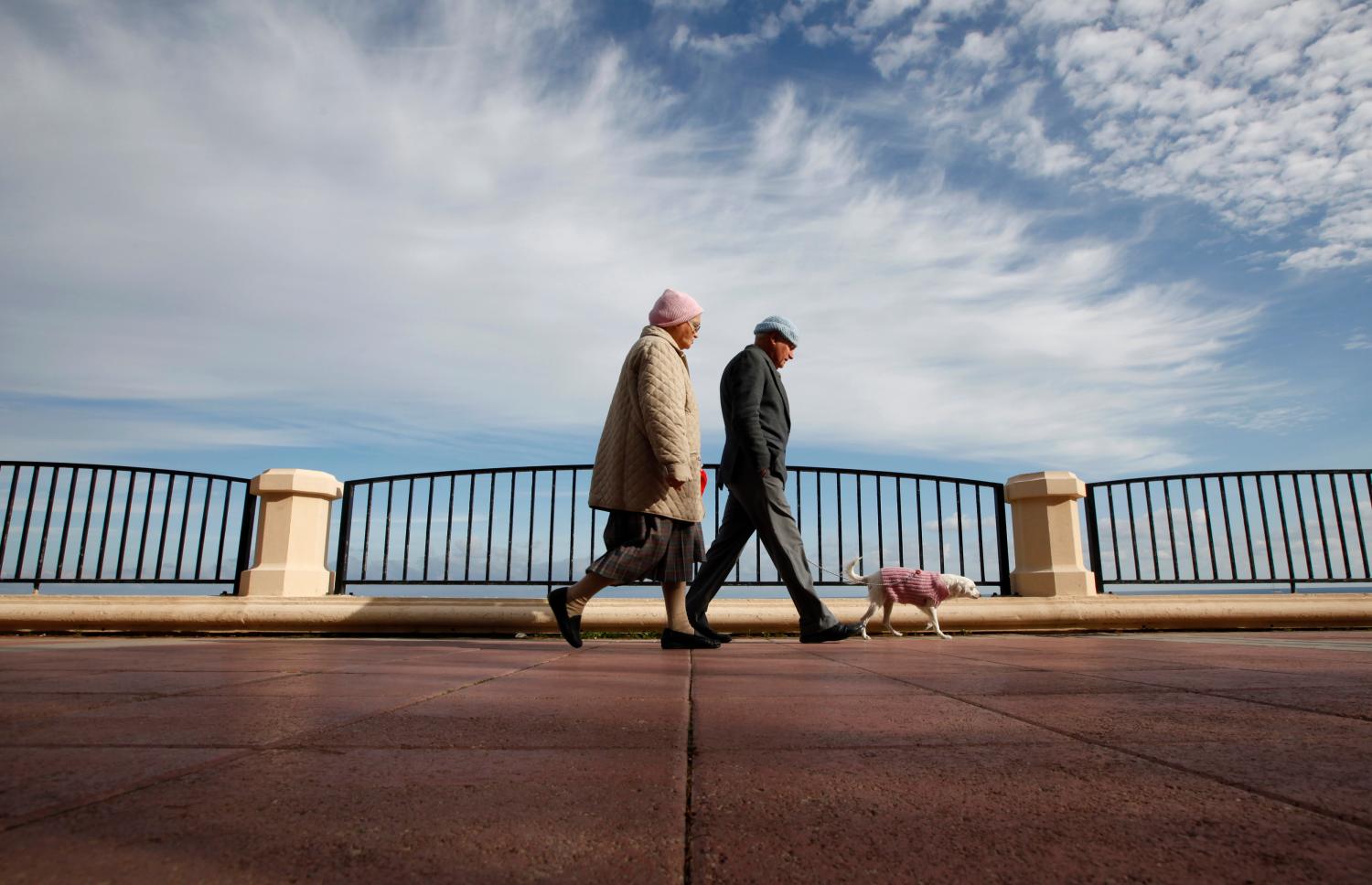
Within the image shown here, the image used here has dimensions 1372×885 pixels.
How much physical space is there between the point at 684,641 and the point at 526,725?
104 inches

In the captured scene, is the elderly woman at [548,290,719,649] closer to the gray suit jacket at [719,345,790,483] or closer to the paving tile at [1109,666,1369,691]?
the gray suit jacket at [719,345,790,483]

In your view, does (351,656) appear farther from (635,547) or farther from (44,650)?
(44,650)

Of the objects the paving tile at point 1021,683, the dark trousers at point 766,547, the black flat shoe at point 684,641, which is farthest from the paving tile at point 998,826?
the dark trousers at point 766,547

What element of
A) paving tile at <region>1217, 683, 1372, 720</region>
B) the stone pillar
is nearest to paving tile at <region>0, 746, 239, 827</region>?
paving tile at <region>1217, 683, 1372, 720</region>

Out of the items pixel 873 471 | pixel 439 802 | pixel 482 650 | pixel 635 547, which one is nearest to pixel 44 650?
pixel 482 650

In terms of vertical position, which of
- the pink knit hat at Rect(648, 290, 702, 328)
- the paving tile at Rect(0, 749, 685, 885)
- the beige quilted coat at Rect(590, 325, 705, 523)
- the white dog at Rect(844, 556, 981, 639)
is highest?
the pink knit hat at Rect(648, 290, 702, 328)

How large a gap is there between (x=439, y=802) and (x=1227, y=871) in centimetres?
100

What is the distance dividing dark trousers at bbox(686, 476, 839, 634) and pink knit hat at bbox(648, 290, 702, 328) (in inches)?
40.8

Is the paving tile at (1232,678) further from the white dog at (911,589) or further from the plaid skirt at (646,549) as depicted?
the white dog at (911,589)

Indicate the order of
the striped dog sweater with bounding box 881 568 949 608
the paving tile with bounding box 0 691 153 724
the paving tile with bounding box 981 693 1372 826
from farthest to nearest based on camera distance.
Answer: the striped dog sweater with bounding box 881 568 949 608 < the paving tile with bounding box 0 691 153 724 < the paving tile with bounding box 981 693 1372 826

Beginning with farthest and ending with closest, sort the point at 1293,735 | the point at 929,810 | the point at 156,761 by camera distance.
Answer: the point at 1293,735 < the point at 156,761 < the point at 929,810

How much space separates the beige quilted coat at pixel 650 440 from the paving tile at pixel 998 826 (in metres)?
2.80

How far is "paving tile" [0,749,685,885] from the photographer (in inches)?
34.0

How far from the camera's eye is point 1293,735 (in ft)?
5.49
